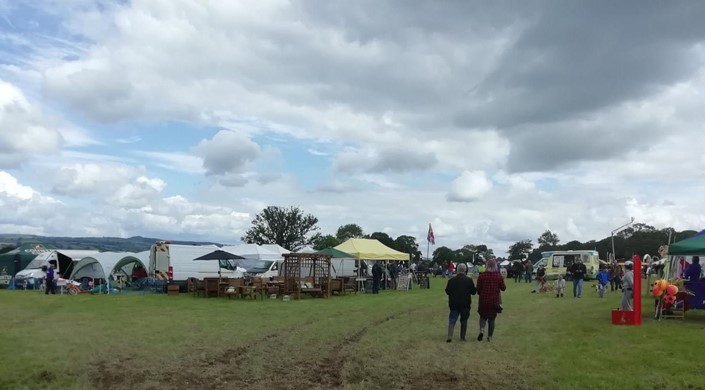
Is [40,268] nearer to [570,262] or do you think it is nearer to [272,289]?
[272,289]

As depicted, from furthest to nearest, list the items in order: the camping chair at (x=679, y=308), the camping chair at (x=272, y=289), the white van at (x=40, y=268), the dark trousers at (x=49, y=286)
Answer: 1. the white van at (x=40, y=268)
2. the dark trousers at (x=49, y=286)
3. the camping chair at (x=272, y=289)
4. the camping chair at (x=679, y=308)

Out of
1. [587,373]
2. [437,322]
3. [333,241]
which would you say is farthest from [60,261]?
[333,241]

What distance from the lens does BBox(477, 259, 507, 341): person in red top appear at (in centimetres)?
1157

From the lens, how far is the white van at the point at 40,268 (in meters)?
32.9

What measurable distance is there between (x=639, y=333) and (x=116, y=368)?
9743mm

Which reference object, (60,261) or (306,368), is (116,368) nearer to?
(306,368)

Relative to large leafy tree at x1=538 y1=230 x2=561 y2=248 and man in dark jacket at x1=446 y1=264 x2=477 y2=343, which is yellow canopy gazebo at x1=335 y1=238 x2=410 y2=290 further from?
large leafy tree at x1=538 y1=230 x2=561 y2=248

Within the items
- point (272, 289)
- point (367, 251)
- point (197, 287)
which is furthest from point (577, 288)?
point (197, 287)

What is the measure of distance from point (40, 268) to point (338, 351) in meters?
29.9

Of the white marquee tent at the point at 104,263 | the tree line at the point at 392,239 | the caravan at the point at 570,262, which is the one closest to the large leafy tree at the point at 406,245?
the tree line at the point at 392,239

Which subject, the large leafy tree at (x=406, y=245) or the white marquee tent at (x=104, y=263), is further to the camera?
the large leafy tree at (x=406, y=245)

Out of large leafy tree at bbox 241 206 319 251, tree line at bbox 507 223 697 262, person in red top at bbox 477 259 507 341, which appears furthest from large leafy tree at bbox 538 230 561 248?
person in red top at bbox 477 259 507 341

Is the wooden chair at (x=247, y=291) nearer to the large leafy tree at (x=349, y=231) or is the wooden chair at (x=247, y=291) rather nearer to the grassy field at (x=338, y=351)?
the grassy field at (x=338, y=351)

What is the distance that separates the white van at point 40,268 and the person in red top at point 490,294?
2836 cm
